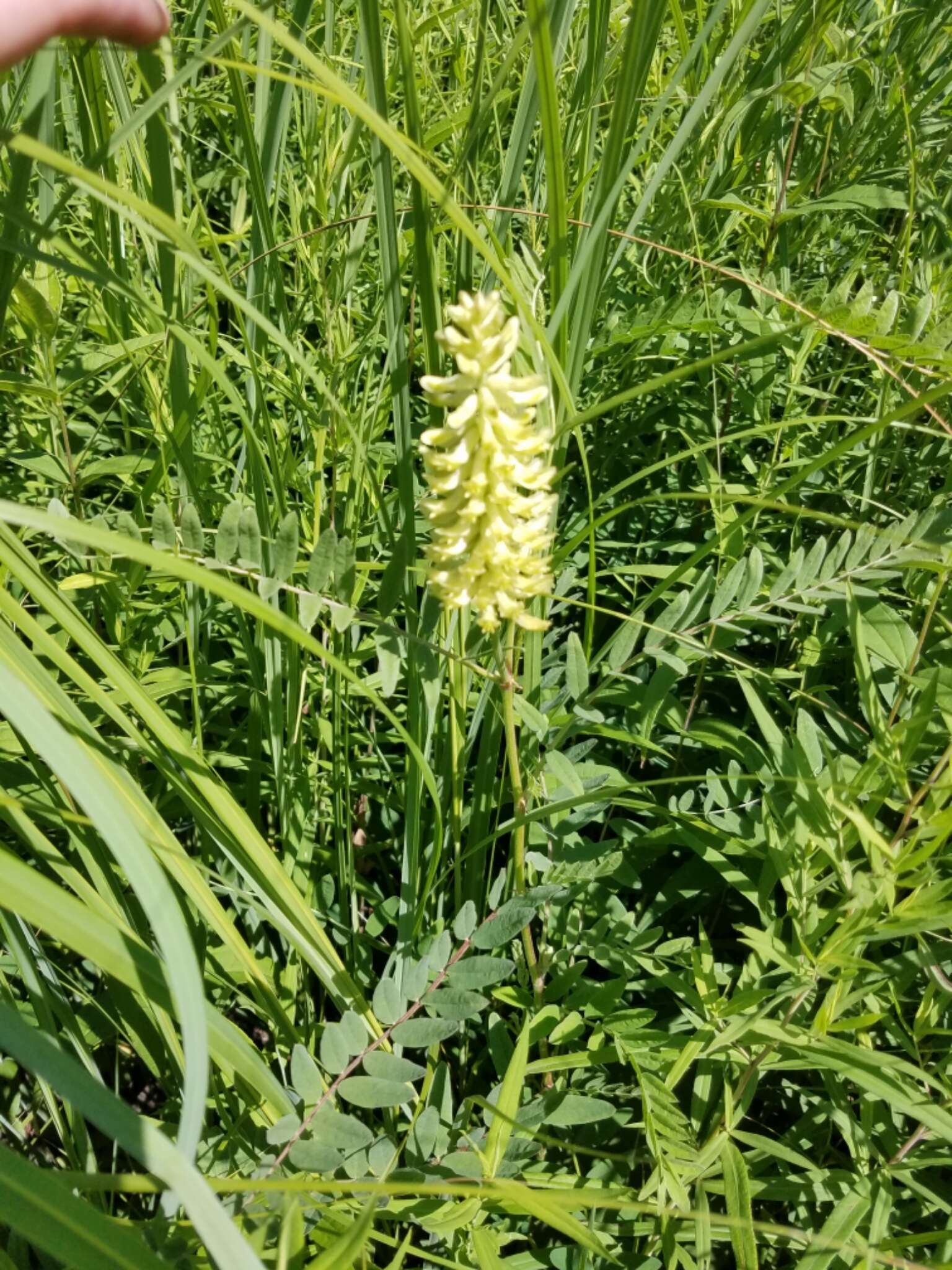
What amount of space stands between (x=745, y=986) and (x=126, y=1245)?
0.84 m

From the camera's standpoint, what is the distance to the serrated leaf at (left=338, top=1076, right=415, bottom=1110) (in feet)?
3.14

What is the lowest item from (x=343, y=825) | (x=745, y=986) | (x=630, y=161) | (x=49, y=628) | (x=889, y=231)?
(x=745, y=986)

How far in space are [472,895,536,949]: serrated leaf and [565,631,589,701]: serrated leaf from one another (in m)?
0.27

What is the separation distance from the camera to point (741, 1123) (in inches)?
55.3

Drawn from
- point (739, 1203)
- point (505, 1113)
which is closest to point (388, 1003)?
point (505, 1113)

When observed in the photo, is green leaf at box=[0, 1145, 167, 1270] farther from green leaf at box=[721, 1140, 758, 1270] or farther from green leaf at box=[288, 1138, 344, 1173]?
green leaf at box=[721, 1140, 758, 1270]

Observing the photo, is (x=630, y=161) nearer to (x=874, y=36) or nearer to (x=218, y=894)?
(x=218, y=894)

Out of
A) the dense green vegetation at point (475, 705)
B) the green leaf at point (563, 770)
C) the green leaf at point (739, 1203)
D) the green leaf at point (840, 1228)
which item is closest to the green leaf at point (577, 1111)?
the dense green vegetation at point (475, 705)

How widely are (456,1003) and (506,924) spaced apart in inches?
4.1

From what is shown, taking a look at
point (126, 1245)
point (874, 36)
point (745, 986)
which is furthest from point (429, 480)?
point (874, 36)

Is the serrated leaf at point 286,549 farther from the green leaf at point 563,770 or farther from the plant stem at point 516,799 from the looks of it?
the green leaf at point 563,770

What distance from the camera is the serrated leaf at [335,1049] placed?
3.32 ft

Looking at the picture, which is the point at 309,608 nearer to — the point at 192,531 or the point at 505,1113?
the point at 192,531

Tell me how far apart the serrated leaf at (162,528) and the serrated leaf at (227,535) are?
0.05m
